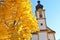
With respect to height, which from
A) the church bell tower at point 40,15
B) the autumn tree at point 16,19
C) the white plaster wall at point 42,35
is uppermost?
the church bell tower at point 40,15

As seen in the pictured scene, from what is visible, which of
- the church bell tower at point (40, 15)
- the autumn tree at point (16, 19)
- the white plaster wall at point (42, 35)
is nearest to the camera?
the autumn tree at point (16, 19)

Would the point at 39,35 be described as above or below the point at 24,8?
below

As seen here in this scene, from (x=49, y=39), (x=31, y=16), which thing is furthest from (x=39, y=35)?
(x=31, y=16)

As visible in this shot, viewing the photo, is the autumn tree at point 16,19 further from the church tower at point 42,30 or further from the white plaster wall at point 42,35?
the church tower at point 42,30

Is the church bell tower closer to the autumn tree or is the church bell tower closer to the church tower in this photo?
the church tower

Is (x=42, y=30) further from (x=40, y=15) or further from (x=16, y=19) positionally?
(x=16, y=19)

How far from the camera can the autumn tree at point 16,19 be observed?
48.4 ft

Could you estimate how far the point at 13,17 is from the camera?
15.3 m

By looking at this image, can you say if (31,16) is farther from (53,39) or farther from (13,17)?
(53,39)

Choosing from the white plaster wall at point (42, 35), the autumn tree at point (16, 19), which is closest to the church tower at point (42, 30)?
the white plaster wall at point (42, 35)

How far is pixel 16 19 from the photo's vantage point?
1546 cm

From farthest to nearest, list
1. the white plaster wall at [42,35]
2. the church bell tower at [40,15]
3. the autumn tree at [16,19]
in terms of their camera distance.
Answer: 1. the church bell tower at [40,15]
2. the white plaster wall at [42,35]
3. the autumn tree at [16,19]

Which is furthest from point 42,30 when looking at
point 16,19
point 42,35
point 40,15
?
point 16,19

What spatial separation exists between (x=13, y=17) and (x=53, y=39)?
25120mm
